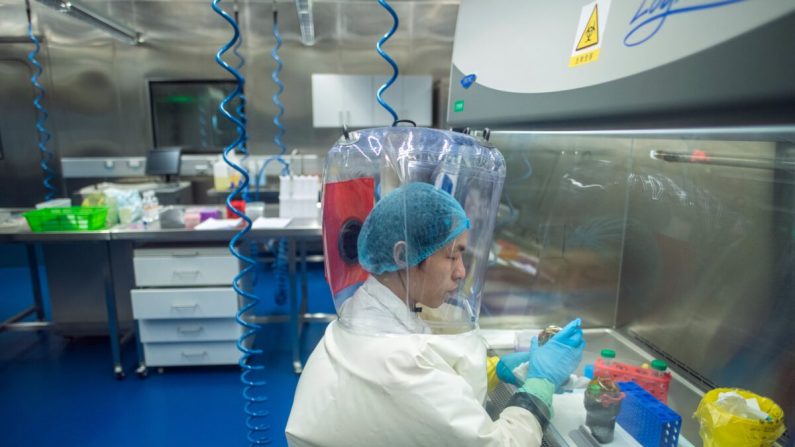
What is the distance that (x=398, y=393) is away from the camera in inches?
30.4

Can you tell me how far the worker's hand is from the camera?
1.07 meters

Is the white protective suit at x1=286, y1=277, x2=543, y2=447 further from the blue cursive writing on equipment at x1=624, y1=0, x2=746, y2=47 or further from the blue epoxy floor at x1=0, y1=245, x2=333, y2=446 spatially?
the blue epoxy floor at x1=0, y1=245, x2=333, y2=446

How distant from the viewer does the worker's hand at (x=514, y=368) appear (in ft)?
3.52

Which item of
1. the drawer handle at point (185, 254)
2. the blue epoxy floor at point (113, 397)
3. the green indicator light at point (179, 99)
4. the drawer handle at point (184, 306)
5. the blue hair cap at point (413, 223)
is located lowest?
the blue epoxy floor at point (113, 397)

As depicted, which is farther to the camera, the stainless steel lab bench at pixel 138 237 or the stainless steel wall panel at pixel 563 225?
the stainless steel lab bench at pixel 138 237

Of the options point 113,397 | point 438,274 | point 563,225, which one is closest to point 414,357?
point 438,274

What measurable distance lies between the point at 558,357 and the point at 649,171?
0.58 meters

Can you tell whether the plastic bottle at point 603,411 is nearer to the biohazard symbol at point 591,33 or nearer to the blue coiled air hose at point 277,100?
the biohazard symbol at point 591,33

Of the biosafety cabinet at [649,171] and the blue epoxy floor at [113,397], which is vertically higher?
the biosafety cabinet at [649,171]

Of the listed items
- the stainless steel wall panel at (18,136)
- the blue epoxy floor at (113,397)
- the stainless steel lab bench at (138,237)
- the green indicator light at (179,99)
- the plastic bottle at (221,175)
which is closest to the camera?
the blue epoxy floor at (113,397)

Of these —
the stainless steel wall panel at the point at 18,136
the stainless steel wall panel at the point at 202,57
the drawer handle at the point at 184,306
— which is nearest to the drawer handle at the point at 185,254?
Result: the drawer handle at the point at 184,306

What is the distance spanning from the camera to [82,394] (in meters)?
2.51

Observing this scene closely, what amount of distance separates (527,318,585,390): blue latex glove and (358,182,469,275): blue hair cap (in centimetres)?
35

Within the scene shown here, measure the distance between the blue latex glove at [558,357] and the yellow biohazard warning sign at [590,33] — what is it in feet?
2.03
